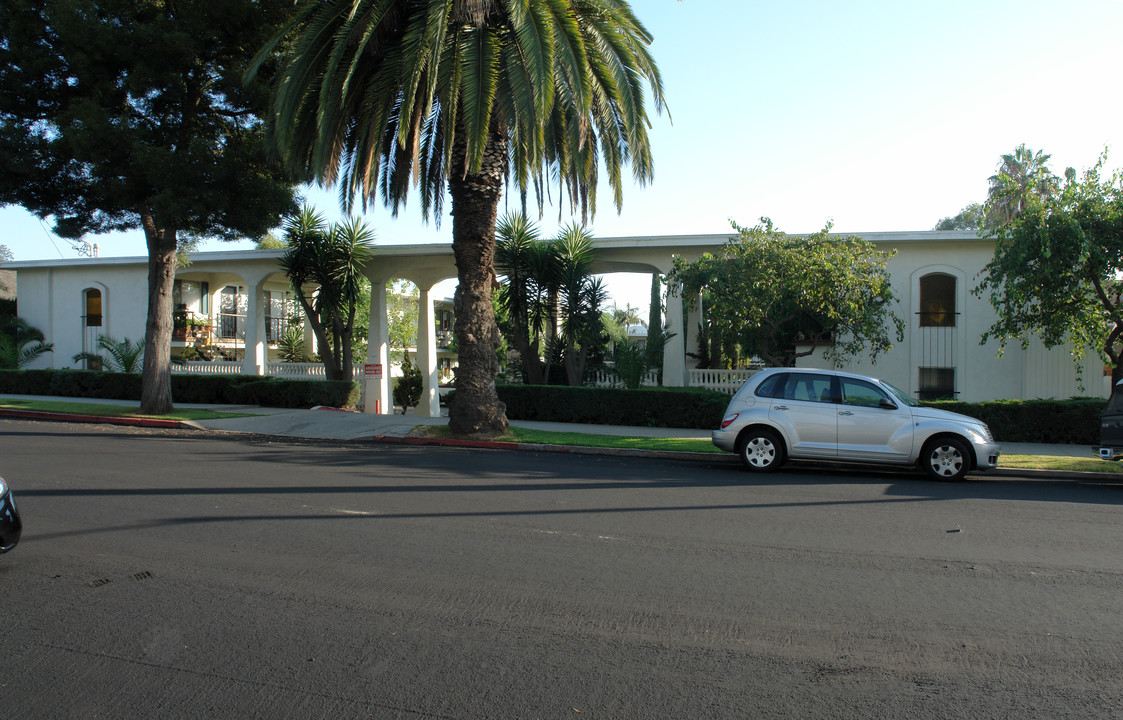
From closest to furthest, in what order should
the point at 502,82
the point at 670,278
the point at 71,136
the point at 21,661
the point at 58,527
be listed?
the point at 21,661 → the point at 58,527 → the point at 502,82 → the point at 71,136 → the point at 670,278

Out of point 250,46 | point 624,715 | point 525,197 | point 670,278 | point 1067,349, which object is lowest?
point 624,715

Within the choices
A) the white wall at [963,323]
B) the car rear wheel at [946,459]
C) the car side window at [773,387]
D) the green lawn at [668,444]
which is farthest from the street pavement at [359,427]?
the white wall at [963,323]

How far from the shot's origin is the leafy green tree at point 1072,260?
14617mm

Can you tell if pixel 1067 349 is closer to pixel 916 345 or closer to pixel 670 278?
pixel 916 345

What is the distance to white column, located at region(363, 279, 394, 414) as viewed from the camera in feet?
77.3

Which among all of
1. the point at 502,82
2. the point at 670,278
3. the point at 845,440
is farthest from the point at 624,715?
the point at 670,278

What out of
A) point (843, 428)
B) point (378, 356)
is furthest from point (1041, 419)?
point (378, 356)

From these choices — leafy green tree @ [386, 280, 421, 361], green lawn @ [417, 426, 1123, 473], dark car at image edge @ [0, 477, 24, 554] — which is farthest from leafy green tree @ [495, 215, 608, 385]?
leafy green tree @ [386, 280, 421, 361]

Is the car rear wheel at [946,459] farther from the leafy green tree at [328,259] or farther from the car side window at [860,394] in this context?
the leafy green tree at [328,259]

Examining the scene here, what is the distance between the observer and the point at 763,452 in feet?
38.9

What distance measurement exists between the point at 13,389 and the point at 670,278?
21088 mm

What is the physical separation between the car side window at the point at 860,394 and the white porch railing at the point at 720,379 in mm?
8314

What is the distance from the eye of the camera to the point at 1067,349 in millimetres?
18891

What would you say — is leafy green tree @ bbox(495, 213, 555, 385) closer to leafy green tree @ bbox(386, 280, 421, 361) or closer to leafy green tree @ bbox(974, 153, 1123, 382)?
leafy green tree @ bbox(974, 153, 1123, 382)
